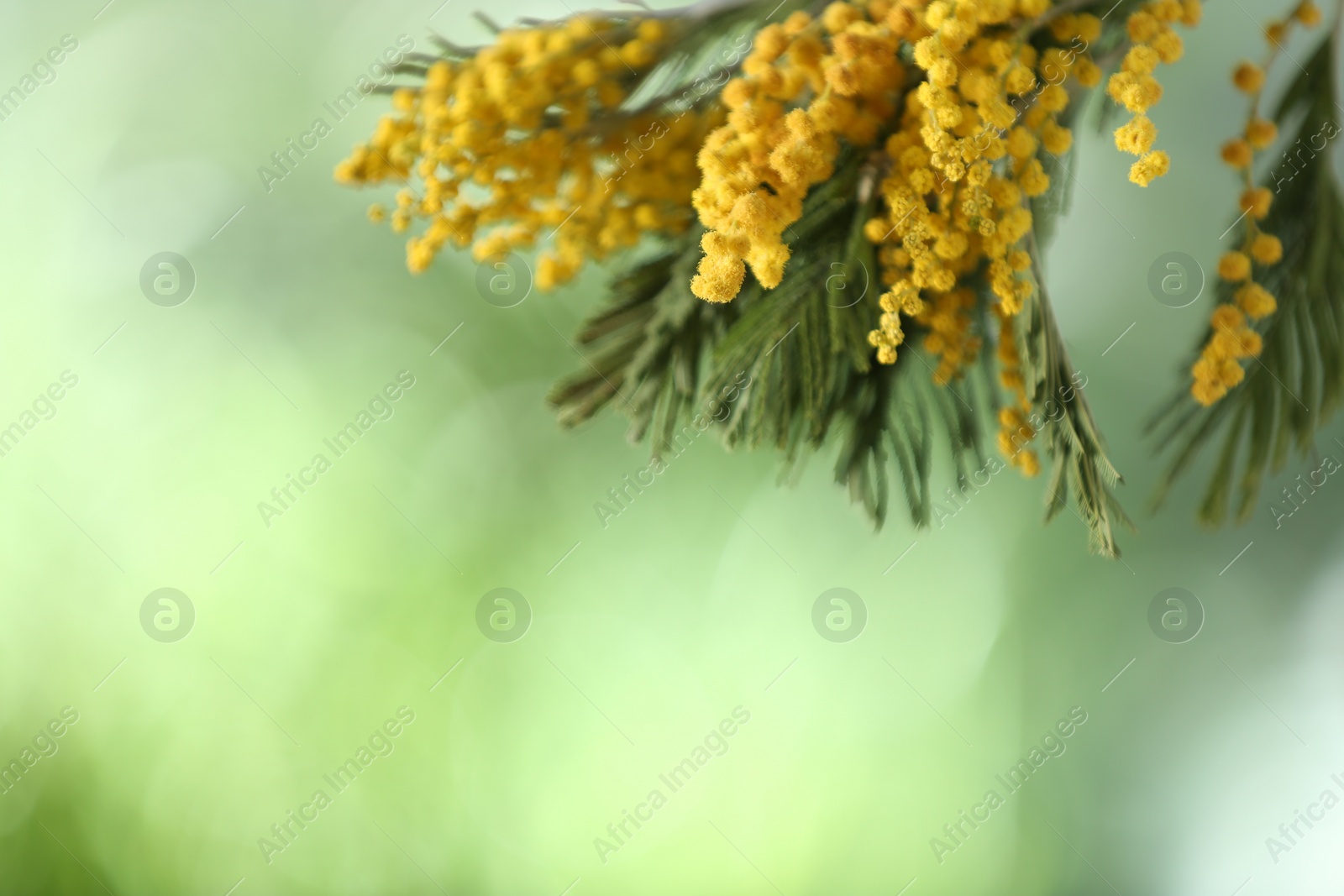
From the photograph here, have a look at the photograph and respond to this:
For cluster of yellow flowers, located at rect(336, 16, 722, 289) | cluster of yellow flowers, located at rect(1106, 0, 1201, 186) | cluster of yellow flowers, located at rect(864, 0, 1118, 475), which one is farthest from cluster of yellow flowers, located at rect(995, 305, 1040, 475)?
cluster of yellow flowers, located at rect(336, 16, 722, 289)

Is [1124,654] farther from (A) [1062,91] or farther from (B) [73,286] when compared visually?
(B) [73,286]

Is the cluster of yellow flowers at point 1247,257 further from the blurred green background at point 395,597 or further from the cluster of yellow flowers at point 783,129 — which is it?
the cluster of yellow flowers at point 783,129

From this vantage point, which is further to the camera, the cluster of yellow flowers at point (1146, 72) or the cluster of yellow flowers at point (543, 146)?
the cluster of yellow flowers at point (543, 146)

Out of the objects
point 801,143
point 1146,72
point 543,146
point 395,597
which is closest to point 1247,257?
point 1146,72

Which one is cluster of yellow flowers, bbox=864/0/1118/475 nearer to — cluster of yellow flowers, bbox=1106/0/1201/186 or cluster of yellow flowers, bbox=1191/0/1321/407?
cluster of yellow flowers, bbox=1106/0/1201/186

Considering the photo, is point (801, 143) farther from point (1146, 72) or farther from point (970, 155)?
point (1146, 72)


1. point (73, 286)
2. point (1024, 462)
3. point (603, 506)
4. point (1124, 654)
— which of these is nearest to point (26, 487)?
point (73, 286)

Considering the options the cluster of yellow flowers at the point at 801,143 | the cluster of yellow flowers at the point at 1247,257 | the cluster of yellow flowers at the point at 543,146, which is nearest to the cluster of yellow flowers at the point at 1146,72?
the cluster of yellow flowers at the point at 801,143
